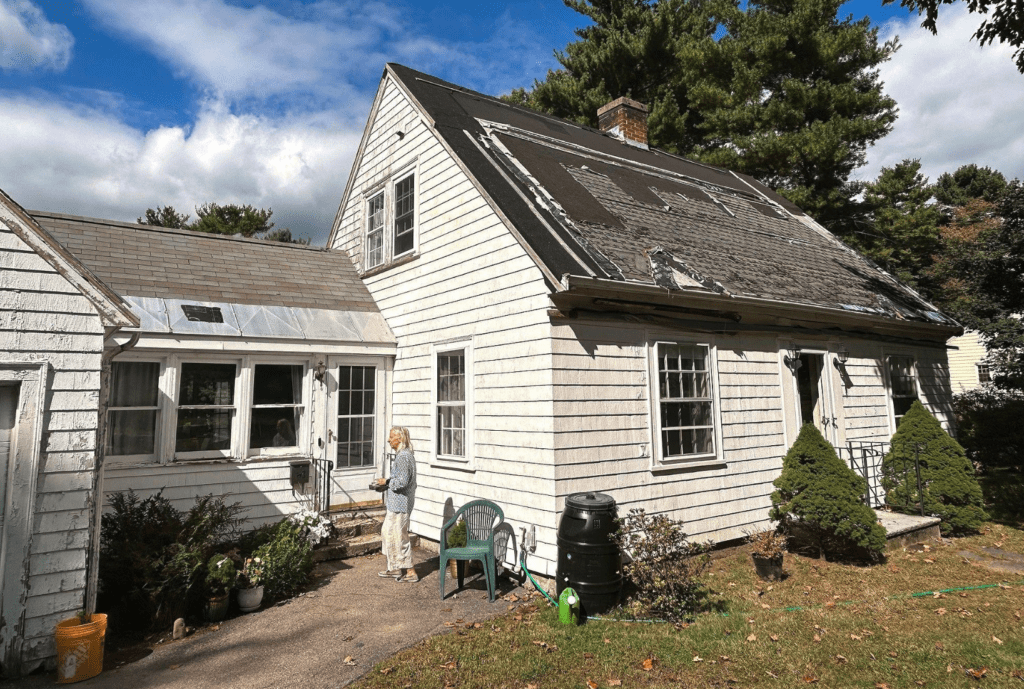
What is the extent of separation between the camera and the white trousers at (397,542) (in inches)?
293

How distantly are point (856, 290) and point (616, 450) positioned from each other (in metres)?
7.45

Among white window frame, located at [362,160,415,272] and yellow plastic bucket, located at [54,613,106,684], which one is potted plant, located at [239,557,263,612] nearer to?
yellow plastic bucket, located at [54,613,106,684]

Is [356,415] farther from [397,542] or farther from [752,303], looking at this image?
[752,303]

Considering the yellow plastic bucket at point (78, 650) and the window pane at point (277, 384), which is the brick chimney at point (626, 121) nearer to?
the window pane at point (277, 384)

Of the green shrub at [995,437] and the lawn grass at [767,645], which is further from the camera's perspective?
the green shrub at [995,437]

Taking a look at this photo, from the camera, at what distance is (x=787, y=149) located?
860 inches

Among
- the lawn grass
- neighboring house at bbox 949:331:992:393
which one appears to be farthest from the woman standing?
neighboring house at bbox 949:331:992:393

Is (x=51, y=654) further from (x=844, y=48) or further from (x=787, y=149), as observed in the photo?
(x=844, y=48)

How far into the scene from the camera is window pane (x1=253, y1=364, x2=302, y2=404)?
9078mm

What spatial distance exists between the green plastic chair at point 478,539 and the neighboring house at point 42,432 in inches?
136

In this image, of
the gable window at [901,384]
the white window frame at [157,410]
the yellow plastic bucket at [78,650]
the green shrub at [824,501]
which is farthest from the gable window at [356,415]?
the gable window at [901,384]

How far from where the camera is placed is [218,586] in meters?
6.24

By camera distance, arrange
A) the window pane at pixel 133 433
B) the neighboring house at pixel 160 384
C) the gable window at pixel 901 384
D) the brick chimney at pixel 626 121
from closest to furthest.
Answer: the neighboring house at pixel 160 384 → the window pane at pixel 133 433 → the gable window at pixel 901 384 → the brick chimney at pixel 626 121

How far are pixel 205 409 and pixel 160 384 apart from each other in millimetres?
696
